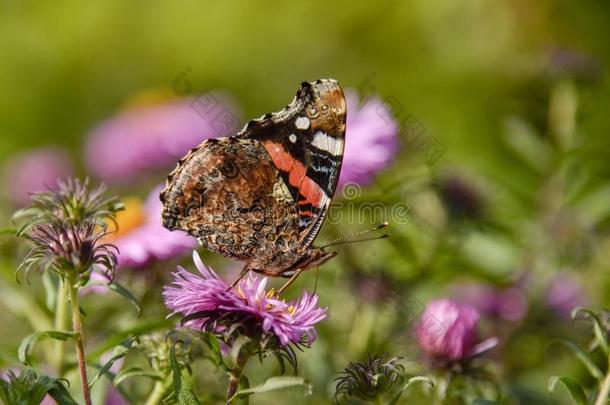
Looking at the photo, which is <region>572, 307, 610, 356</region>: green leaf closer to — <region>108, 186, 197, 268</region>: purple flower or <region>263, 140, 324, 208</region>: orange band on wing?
<region>263, 140, 324, 208</region>: orange band on wing

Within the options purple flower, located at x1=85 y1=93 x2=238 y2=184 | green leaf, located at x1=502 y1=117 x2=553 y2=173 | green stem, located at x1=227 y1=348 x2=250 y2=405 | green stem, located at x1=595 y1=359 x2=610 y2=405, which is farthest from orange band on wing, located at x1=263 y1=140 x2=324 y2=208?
green leaf, located at x1=502 y1=117 x2=553 y2=173

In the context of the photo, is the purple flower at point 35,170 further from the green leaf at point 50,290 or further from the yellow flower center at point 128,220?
the green leaf at point 50,290

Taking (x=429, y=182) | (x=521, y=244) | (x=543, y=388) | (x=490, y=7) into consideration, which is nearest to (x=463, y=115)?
(x=490, y=7)

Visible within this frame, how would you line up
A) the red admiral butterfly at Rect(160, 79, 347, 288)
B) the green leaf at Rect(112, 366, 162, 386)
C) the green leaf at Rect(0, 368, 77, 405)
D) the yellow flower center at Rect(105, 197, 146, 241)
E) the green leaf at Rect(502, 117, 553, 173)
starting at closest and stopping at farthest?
the green leaf at Rect(0, 368, 77, 405) < the green leaf at Rect(112, 366, 162, 386) < the red admiral butterfly at Rect(160, 79, 347, 288) < the yellow flower center at Rect(105, 197, 146, 241) < the green leaf at Rect(502, 117, 553, 173)

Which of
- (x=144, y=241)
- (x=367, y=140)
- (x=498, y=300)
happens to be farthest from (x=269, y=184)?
(x=498, y=300)

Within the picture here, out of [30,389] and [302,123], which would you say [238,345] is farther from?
[302,123]

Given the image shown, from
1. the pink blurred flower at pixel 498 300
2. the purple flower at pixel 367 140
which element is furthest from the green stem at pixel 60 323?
the pink blurred flower at pixel 498 300

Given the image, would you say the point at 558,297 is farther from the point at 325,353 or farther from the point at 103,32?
the point at 103,32
